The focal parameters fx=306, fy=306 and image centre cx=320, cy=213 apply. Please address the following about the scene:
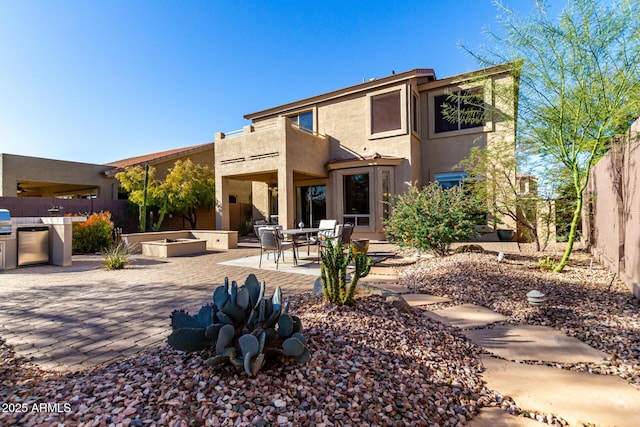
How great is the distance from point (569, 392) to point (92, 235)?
1392cm

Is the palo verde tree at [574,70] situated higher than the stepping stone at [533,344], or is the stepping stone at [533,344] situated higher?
the palo verde tree at [574,70]

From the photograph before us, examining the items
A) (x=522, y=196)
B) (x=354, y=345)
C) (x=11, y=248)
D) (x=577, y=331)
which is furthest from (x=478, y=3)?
(x=11, y=248)

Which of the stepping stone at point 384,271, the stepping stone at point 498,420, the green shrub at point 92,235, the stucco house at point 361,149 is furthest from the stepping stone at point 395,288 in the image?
the green shrub at point 92,235

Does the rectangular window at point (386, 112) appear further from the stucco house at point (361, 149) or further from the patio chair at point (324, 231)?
the patio chair at point (324, 231)

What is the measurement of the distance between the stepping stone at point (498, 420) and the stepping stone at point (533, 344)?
1008mm

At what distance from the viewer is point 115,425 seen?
64.3 inches

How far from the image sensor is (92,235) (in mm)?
11508

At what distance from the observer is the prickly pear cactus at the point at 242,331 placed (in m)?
2.03

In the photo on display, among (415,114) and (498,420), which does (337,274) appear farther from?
(415,114)

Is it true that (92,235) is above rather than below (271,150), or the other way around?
below

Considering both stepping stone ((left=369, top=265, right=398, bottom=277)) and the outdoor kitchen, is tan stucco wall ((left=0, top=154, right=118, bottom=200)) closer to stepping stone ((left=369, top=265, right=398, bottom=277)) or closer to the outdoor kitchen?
the outdoor kitchen

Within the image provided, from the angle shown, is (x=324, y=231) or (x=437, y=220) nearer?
(x=437, y=220)

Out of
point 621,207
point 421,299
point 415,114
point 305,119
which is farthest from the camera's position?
point 305,119

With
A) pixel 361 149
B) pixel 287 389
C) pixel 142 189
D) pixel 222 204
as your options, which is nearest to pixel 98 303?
pixel 287 389
